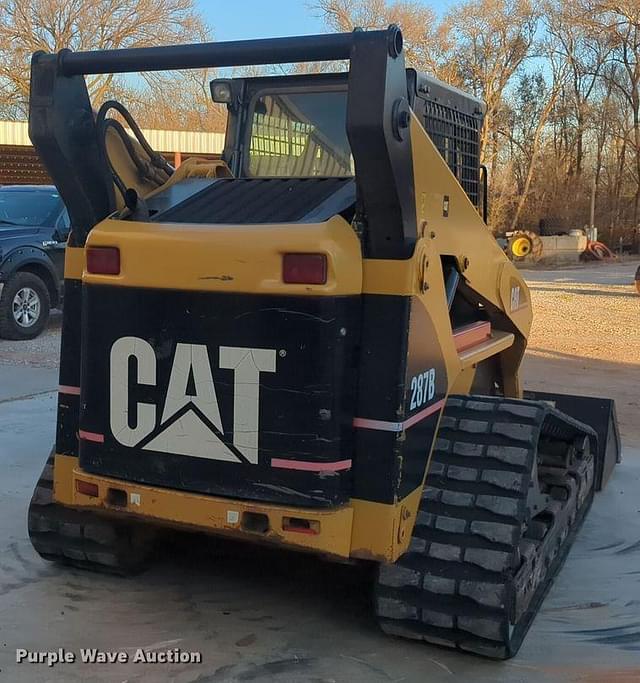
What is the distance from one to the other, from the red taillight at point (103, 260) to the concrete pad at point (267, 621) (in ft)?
4.58

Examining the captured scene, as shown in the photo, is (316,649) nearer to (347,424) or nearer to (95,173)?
(347,424)

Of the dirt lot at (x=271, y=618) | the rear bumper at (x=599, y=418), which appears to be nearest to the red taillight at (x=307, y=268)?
the dirt lot at (x=271, y=618)

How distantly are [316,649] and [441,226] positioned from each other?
67.7 inches

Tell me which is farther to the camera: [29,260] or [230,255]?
[29,260]

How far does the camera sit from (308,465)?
311 centimetres

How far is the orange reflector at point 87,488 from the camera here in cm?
342

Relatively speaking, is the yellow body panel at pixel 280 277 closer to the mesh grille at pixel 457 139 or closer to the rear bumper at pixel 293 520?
the rear bumper at pixel 293 520

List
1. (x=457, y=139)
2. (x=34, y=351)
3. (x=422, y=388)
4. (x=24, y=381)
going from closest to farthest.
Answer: (x=422, y=388)
(x=457, y=139)
(x=24, y=381)
(x=34, y=351)

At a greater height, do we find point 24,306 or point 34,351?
point 24,306

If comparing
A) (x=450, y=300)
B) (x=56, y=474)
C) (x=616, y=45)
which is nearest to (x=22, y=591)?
(x=56, y=474)

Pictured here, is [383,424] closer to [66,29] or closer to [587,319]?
[587,319]

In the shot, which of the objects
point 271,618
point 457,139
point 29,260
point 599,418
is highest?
point 457,139

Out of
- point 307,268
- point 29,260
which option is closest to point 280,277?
point 307,268

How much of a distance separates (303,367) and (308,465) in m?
0.35
